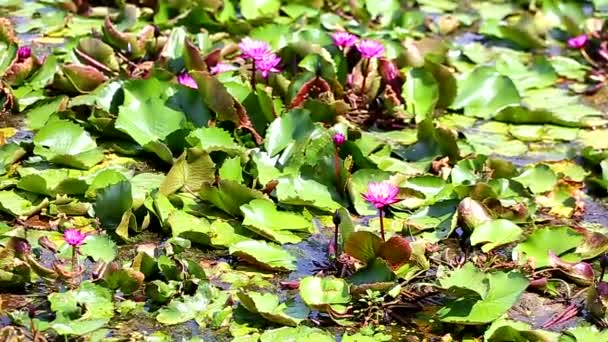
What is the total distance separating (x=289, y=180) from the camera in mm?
3287

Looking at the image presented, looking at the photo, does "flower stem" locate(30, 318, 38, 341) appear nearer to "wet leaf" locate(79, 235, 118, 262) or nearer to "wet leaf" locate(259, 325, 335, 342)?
"wet leaf" locate(79, 235, 118, 262)

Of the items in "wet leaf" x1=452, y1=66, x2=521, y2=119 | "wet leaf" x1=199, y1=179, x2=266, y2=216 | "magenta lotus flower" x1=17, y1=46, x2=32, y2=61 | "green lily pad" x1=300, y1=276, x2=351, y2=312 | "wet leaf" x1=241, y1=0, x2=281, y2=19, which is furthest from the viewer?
"wet leaf" x1=241, y1=0, x2=281, y2=19

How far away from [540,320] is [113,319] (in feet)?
3.64

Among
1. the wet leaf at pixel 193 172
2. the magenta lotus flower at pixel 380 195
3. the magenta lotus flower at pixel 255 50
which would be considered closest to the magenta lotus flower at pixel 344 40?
the magenta lotus flower at pixel 255 50

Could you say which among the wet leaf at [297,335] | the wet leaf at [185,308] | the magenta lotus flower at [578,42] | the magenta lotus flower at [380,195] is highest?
the magenta lotus flower at [380,195]

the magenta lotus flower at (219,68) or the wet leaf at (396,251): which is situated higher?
the wet leaf at (396,251)

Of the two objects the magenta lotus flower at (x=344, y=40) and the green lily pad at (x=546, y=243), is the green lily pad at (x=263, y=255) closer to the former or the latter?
the green lily pad at (x=546, y=243)

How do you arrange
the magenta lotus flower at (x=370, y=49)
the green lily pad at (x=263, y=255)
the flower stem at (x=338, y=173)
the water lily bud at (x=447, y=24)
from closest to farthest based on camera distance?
the green lily pad at (x=263, y=255) → the flower stem at (x=338, y=173) → the magenta lotus flower at (x=370, y=49) → the water lily bud at (x=447, y=24)

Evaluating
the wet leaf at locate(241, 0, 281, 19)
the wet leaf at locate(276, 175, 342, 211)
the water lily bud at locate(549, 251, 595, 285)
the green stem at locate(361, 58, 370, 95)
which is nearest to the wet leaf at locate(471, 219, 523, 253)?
the water lily bud at locate(549, 251, 595, 285)

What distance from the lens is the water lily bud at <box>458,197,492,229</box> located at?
10.3 feet

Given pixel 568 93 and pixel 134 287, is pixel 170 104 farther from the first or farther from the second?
pixel 568 93

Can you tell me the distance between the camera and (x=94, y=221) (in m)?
3.07

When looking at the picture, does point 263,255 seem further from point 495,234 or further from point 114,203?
point 495,234

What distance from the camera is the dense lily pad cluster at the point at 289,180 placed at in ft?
8.87
